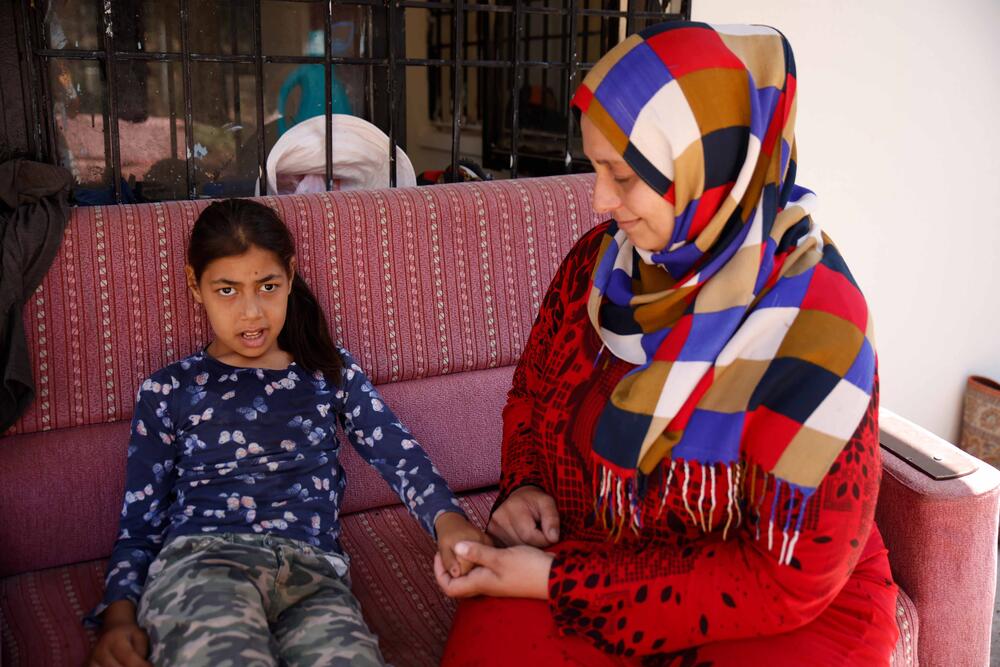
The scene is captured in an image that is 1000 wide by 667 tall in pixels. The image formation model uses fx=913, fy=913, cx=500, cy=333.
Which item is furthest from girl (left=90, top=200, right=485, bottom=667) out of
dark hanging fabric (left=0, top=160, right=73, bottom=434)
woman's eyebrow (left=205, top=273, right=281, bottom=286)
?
dark hanging fabric (left=0, top=160, right=73, bottom=434)

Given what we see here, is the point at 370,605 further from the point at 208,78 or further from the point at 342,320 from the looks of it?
the point at 208,78

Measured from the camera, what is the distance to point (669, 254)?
4.39 feet

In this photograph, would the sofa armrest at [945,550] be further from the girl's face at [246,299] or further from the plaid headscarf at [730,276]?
the girl's face at [246,299]

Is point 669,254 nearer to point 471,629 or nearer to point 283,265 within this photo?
point 471,629

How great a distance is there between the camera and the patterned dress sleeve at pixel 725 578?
1202 millimetres

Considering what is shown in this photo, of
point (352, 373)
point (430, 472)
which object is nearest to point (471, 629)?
point (430, 472)

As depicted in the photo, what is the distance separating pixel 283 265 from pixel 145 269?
295mm

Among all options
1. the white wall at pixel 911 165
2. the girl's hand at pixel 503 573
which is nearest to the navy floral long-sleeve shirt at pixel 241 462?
the girl's hand at pixel 503 573

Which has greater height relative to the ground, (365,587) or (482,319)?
(482,319)

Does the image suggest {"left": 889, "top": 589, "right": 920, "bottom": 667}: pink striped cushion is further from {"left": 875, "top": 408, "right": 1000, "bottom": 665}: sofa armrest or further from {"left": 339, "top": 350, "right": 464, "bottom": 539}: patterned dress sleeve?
{"left": 339, "top": 350, "right": 464, "bottom": 539}: patterned dress sleeve

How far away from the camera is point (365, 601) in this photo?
5.77ft

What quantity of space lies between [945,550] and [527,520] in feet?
2.63

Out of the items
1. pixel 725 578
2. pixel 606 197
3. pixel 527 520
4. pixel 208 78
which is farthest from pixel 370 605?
pixel 208 78

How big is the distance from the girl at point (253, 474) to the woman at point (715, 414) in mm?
266
